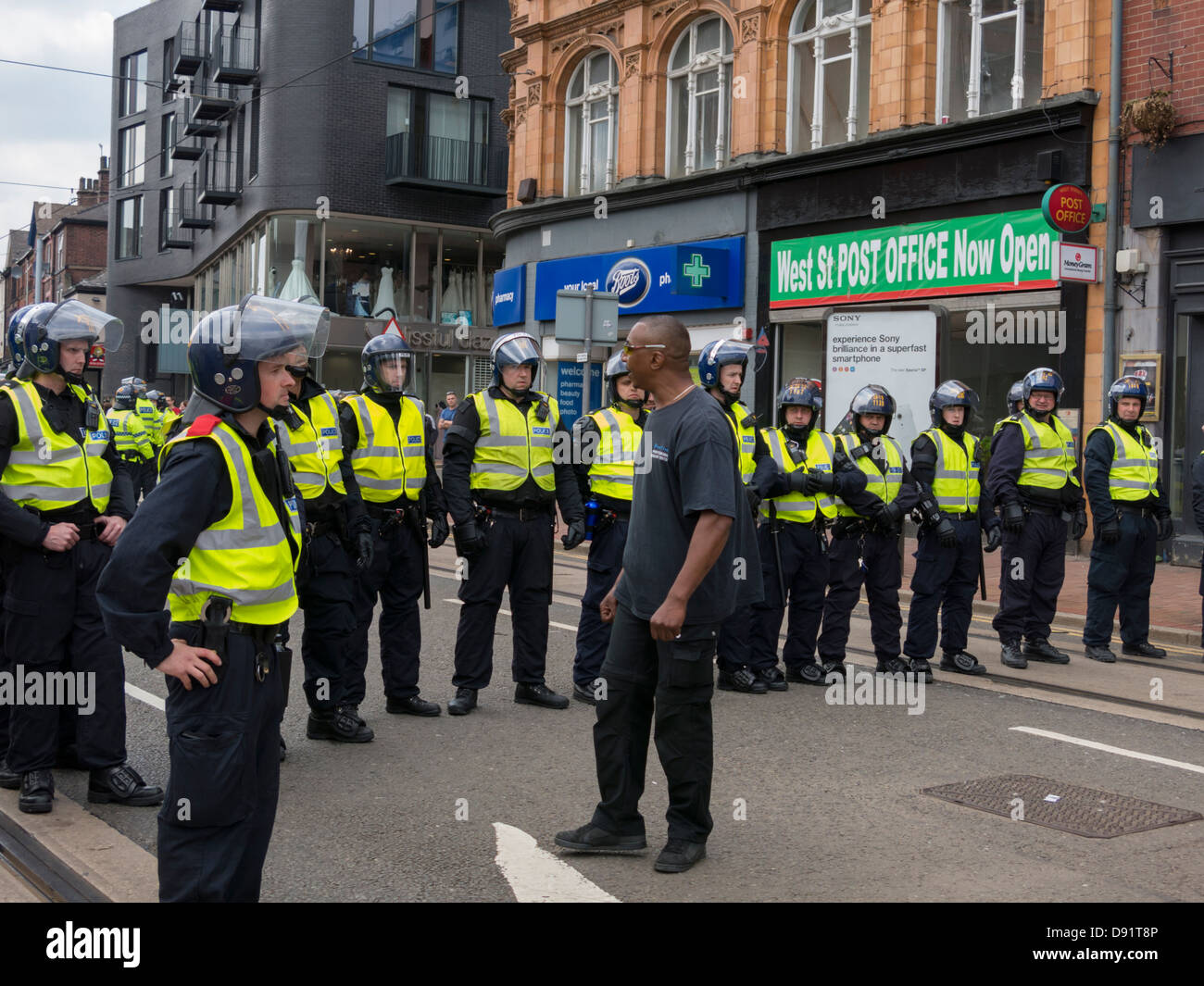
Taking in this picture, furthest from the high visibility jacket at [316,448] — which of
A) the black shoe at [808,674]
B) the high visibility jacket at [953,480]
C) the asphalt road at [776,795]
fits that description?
the high visibility jacket at [953,480]

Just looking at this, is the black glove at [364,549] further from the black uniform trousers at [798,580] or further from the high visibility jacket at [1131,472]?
the high visibility jacket at [1131,472]

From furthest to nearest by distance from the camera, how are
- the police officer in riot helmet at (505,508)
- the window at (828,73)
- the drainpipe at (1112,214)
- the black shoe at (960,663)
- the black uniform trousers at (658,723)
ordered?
1. the window at (828,73)
2. the drainpipe at (1112,214)
3. the black shoe at (960,663)
4. the police officer in riot helmet at (505,508)
5. the black uniform trousers at (658,723)

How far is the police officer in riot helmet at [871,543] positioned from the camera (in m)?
8.79

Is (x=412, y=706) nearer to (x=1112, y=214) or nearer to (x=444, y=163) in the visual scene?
(x=1112, y=214)

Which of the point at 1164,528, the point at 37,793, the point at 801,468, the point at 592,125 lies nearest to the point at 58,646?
the point at 37,793

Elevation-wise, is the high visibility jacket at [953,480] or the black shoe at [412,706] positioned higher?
the high visibility jacket at [953,480]

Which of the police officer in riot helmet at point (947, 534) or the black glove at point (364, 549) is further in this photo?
the police officer in riot helmet at point (947, 534)

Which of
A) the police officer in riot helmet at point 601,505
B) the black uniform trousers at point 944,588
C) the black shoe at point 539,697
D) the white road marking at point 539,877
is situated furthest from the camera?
Result: the black uniform trousers at point 944,588

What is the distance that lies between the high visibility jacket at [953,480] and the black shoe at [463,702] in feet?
11.6

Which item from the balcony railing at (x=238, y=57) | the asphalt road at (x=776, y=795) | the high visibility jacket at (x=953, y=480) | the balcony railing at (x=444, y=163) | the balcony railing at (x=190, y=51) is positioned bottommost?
the asphalt road at (x=776, y=795)

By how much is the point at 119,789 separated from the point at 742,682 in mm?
3896

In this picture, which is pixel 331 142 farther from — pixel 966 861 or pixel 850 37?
pixel 966 861

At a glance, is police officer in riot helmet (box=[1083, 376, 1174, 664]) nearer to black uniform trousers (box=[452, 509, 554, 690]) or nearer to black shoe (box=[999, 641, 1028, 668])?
black shoe (box=[999, 641, 1028, 668])

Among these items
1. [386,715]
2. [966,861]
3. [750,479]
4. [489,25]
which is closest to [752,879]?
[966,861]
